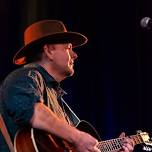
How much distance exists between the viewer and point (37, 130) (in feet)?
8.75

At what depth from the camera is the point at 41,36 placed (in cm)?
311

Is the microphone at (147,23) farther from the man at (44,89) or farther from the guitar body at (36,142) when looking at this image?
the guitar body at (36,142)

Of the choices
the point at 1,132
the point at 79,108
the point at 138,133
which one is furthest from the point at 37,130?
the point at 79,108

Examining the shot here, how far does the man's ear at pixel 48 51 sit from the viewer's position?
3117 millimetres

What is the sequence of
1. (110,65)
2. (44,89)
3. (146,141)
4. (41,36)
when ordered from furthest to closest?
(110,65), (146,141), (41,36), (44,89)

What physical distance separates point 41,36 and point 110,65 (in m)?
1.62

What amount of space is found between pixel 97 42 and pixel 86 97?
0.54 metres

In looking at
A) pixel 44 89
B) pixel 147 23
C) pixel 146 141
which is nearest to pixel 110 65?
pixel 146 141

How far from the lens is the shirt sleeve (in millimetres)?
2619

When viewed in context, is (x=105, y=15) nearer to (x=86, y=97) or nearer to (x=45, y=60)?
(x=86, y=97)

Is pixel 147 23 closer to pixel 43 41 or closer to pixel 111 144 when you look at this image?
pixel 43 41

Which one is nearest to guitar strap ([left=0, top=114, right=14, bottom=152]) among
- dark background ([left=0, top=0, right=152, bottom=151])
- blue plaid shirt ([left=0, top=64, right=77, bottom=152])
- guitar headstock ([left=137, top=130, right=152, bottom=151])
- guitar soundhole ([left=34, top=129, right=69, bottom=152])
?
blue plaid shirt ([left=0, top=64, right=77, bottom=152])

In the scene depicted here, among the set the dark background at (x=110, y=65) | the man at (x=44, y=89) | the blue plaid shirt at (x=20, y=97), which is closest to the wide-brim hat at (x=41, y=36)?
the man at (x=44, y=89)

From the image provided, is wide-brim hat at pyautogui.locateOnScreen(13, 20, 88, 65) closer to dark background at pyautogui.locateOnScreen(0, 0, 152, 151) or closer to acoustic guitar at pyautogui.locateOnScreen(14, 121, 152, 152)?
acoustic guitar at pyautogui.locateOnScreen(14, 121, 152, 152)
